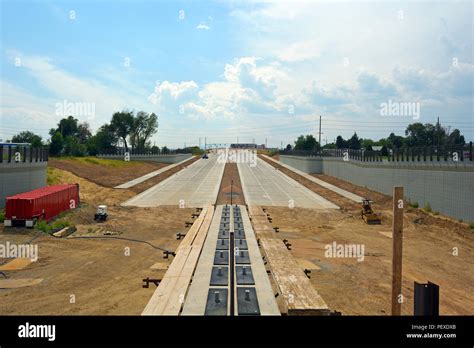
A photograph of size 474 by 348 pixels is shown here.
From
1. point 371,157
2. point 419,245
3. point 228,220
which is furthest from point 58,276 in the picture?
point 371,157

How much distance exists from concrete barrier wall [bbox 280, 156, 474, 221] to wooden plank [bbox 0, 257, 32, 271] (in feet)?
76.4

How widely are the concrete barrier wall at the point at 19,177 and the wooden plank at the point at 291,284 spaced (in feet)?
57.4

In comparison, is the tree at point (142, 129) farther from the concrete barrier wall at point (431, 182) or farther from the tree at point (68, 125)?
the concrete barrier wall at point (431, 182)

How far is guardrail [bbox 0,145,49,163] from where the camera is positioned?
23.0 meters

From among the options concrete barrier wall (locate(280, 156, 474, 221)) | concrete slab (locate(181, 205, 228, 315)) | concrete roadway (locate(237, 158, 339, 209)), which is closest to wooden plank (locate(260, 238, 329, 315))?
concrete slab (locate(181, 205, 228, 315))

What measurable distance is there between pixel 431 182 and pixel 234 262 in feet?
74.6

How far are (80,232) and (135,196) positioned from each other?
16.1m

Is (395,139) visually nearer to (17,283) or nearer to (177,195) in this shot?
(177,195)

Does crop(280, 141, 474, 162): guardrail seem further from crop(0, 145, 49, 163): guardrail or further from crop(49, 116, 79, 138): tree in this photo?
crop(49, 116, 79, 138): tree

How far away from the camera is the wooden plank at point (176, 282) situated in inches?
290

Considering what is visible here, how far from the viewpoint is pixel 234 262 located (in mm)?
10078

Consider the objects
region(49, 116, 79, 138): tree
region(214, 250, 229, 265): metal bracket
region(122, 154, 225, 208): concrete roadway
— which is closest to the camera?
region(214, 250, 229, 265): metal bracket

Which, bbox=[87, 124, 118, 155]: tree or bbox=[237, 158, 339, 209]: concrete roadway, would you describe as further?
bbox=[87, 124, 118, 155]: tree

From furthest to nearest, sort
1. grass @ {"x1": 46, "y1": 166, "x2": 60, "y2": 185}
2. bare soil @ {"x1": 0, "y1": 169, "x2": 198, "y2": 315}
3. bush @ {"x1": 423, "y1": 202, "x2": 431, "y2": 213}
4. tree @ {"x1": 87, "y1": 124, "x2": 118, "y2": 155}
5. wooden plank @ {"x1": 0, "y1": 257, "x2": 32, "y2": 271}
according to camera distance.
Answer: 1. tree @ {"x1": 87, "y1": 124, "x2": 118, "y2": 155}
2. grass @ {"x1": 46, "y1": 166, "x2": 60, "y2": 185}
3. bush @ {"x1": 423, "y1": 202, "x2": 431, "y2": 213}
4. wooden plank @ {"x1": 0, "y1": 257, "x2": 32, "y2": 271}
5. bare soil @ {"x1": 0, "y1": 169, "x2": 198, "y2": 315}
